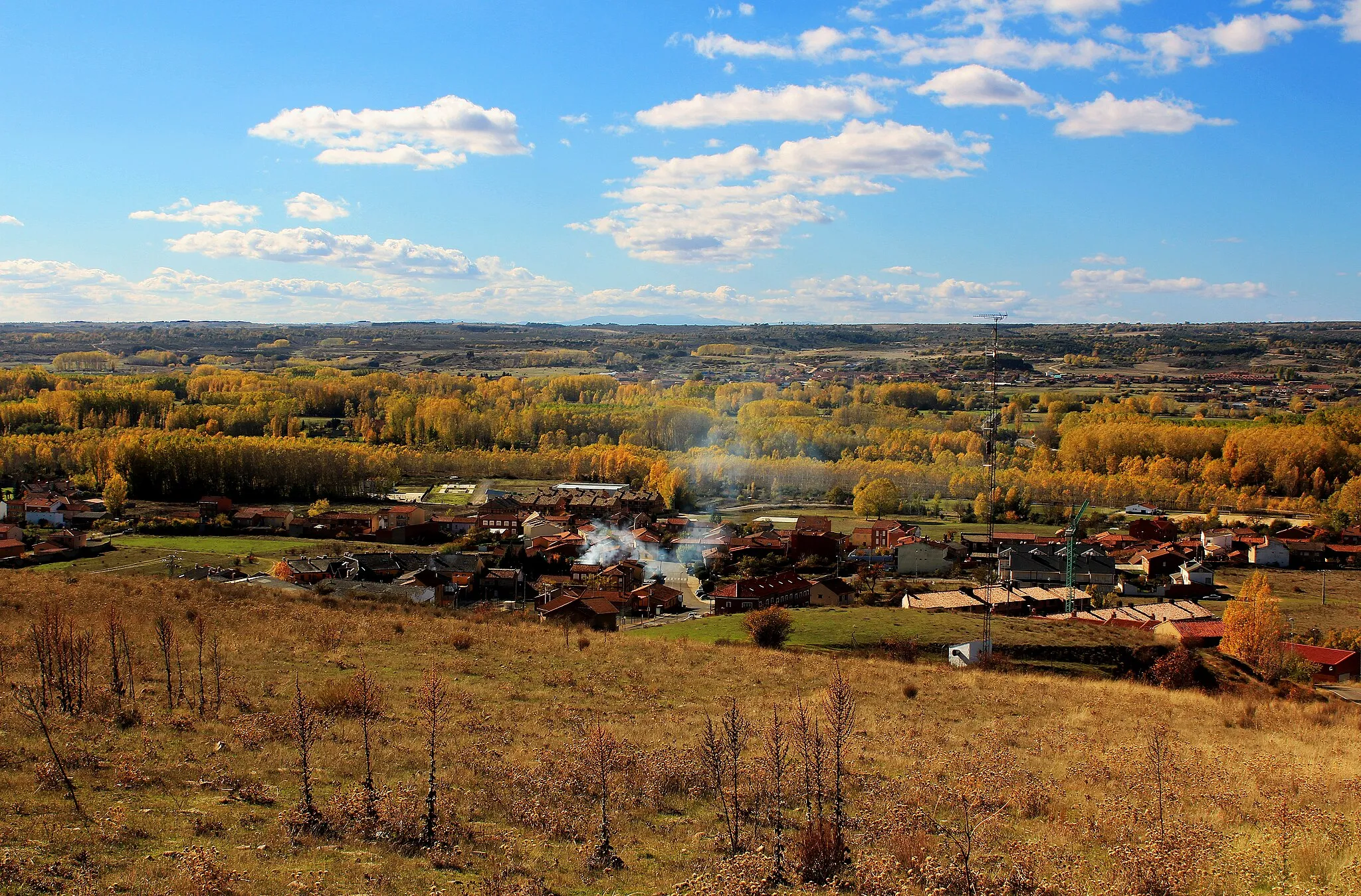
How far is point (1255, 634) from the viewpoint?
82.7 ft

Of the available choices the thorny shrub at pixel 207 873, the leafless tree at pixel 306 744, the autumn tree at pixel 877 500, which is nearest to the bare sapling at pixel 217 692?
the leafless tree at pixel 306 744

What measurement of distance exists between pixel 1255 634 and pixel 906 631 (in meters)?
9.33

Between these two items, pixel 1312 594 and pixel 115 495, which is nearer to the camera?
pixel 1312 594

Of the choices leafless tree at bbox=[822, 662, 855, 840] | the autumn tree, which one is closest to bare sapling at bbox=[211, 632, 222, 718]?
leafless tree at bbox=[822, 662, 855, 840]

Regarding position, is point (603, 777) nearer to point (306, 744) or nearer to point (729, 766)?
point (729, 766)

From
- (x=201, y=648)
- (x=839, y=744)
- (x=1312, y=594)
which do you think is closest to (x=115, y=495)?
(x=201, y=648)

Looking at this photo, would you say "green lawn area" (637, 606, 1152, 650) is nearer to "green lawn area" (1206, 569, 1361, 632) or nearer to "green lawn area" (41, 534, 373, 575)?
"green lawn area" (1206, 569, 1361, 632)

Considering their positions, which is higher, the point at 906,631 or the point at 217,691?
the point at 217,691

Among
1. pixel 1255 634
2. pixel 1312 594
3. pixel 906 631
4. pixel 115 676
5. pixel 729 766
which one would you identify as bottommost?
pixel 1312 594

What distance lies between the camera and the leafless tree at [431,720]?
7.60 meters

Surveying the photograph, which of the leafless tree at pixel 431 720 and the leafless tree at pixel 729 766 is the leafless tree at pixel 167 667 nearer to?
the leafless tree at pixel 431 720

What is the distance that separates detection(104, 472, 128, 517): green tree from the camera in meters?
48.6

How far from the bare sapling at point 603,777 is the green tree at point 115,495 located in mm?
46008

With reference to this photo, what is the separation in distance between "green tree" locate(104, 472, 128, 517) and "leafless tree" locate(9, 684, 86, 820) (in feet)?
140
